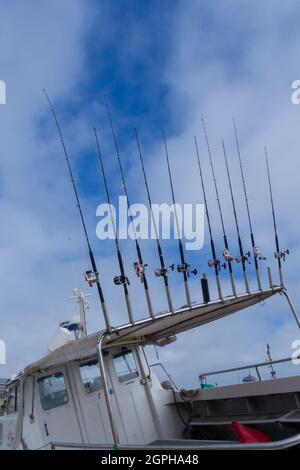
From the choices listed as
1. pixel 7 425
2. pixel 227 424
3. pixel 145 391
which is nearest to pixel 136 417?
pixel 145 391

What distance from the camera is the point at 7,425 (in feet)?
27.1

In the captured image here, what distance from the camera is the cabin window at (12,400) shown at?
8336 mm

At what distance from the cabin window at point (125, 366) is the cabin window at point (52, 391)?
1.13 metres

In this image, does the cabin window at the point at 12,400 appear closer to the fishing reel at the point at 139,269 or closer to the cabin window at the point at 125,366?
the cabin window at the point at 125,366

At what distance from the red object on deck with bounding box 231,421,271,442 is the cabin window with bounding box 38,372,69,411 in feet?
11.4

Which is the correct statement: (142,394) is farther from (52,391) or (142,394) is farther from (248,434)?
(248,434)

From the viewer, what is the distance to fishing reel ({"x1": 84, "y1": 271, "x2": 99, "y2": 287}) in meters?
6.33

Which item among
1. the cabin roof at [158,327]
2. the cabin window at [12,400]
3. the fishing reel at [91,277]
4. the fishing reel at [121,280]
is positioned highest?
the fishing reel at [91,277]

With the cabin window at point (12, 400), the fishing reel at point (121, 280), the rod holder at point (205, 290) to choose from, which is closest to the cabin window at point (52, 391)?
the cabin window at point (12, 400)

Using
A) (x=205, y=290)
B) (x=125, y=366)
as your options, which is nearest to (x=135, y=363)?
(x=125, y=366)

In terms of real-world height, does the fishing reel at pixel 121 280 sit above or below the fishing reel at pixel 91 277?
below

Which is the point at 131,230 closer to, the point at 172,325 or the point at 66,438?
the point at 172,325

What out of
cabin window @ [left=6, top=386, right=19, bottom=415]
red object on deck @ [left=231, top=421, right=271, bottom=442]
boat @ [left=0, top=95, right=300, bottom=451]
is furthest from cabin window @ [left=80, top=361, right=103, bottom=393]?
red object on deck @ [left=231, top=421, right=271, bottom=442]
